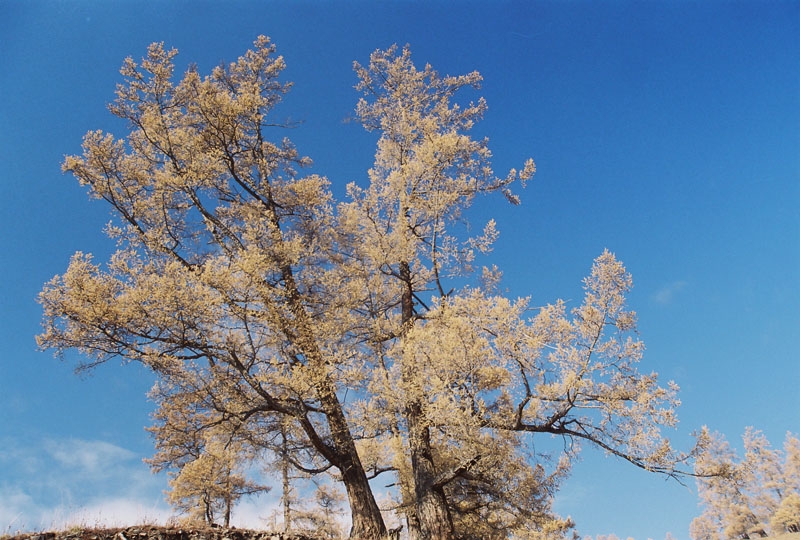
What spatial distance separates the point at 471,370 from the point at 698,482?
443 cm

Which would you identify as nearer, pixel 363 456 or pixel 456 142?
pixel 456 142

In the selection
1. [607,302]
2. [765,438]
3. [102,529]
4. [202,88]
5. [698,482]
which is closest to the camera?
[102,529]

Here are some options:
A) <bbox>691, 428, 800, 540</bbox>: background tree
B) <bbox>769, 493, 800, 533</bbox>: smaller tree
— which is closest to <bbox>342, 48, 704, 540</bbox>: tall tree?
<bbox>691, 428, 800, 540</bbox>: background tree

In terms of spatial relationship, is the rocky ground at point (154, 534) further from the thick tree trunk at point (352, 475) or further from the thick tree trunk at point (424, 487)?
the thick tree trunk at point (424, 487)

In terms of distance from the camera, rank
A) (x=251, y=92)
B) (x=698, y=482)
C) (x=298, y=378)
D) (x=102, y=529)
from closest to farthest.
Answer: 1. (x=102, y=529)
2. (x=698, y=482)
3. (x=298, y=378)
4. (x=251, y=92)

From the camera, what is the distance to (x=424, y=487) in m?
10.3

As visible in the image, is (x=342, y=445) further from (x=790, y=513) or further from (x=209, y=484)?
(x=790, y=513)

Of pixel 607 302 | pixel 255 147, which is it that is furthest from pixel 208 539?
pixel 255 147

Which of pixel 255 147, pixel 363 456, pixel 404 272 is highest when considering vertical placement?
pixel 255 147

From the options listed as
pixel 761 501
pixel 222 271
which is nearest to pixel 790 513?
pixel 761 501

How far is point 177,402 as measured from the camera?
980 cm

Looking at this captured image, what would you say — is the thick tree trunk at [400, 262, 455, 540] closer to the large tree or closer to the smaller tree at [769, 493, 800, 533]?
the large tree

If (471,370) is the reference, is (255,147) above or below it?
above

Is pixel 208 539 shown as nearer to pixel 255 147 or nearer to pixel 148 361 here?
pixel 148 361
